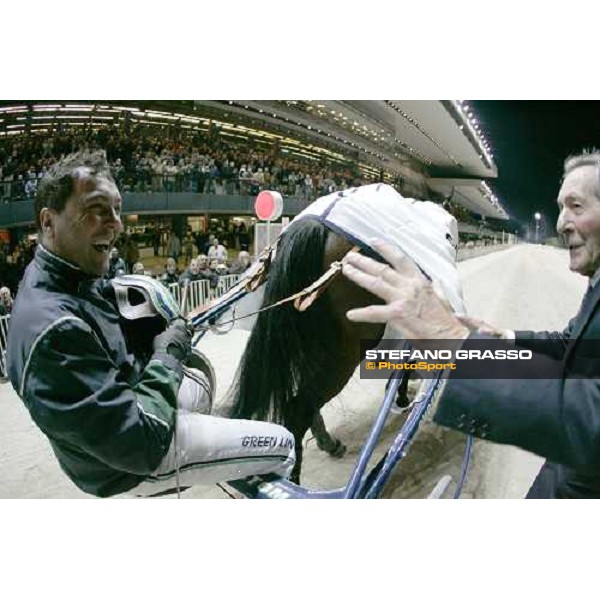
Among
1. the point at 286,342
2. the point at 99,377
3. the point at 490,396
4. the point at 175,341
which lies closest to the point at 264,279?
the point at 286,342

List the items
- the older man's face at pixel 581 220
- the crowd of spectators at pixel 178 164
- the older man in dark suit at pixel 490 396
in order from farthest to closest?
the crowd of spectators at pixel 178 164
the older man's face at pixel 581 220
the older man in dark suit at pixel 490 396

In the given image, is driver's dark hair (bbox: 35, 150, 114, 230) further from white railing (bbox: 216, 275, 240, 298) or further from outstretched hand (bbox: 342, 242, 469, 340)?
outstretched hand (bbox: 342, 242, 469, 340)

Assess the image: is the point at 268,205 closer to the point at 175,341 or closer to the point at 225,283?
the point at 225,283

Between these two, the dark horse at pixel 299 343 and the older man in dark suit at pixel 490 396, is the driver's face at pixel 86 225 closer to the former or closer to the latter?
the dark horse at pixel 299 343

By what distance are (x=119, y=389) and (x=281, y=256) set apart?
0.69 meters

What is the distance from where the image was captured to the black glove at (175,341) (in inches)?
46.3

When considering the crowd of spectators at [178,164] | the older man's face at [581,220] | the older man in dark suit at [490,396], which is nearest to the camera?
the older man in dark suit at [490,396]

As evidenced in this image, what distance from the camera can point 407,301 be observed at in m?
0.63

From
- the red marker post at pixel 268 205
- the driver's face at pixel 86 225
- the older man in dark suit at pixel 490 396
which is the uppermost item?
the red marker post at pixel 268 205

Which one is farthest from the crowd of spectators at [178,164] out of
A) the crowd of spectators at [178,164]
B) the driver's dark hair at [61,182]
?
the driver's dark hair at [61,182]

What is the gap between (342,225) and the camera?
1.41 m

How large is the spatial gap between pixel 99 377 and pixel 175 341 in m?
0.27

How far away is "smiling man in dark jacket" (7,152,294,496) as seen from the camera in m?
0.93
